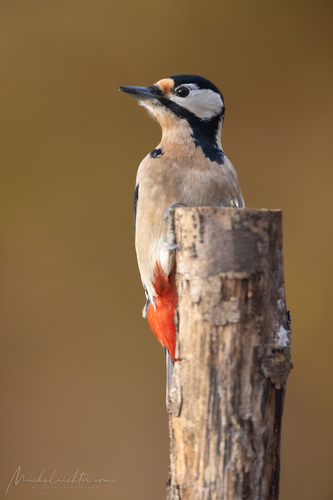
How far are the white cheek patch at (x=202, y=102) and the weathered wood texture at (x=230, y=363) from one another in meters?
0.55

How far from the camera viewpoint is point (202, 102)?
1.39 meters

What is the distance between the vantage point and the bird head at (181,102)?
1.36 meters

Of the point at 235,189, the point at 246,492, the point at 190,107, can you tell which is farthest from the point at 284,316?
the point at 190,107

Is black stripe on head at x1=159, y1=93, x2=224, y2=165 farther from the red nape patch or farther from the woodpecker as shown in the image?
the red nape patch

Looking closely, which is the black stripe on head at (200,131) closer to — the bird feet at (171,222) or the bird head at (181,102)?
the bird head at (181,102)

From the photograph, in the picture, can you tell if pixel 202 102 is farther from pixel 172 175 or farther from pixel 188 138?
pixel 172 175

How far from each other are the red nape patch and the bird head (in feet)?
1.42

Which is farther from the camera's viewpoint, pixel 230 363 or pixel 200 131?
pixel 200 131

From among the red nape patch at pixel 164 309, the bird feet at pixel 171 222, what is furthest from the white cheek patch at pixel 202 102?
the red nape patch at pixel 164 309

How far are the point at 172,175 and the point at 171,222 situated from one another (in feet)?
0.57

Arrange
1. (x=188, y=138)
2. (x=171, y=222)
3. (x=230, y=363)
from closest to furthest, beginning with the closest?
(x=230, y=363) → (x=171, y=222) → (x=188, y=138)

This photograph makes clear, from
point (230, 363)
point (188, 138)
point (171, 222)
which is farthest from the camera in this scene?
point (188, 138)

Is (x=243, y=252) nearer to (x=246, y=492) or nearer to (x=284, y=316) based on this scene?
(x=284, y=316)

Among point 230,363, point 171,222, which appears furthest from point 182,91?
point 230,363
